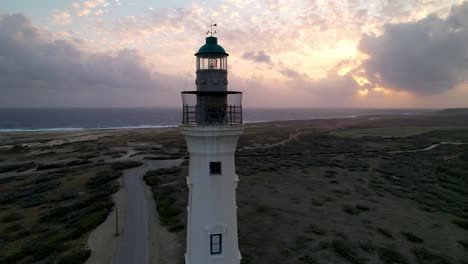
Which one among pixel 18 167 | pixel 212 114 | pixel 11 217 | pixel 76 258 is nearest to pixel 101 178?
pixel 11 217

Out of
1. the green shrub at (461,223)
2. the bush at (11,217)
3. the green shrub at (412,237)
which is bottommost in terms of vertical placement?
the green shrub at (412,237)

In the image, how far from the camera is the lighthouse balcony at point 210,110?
27.2 ft

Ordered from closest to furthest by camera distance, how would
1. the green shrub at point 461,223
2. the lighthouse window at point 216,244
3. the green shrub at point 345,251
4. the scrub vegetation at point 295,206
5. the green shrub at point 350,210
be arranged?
1. the lighthouse window at point 216,244
2. the green shrub at point 345,251
3. the scrub vegetation at point 295,206
4. the green shrub at point 461,223
5. the green shrub at point 350,210

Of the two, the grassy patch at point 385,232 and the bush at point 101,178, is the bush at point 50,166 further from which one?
the grassy patch at point 385,232

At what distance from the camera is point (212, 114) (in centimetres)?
843

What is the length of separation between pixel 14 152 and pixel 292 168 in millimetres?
52915

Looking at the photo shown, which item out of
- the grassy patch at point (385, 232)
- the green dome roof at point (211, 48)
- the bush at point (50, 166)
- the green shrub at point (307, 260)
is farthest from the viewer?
the bush at point (50, 166)

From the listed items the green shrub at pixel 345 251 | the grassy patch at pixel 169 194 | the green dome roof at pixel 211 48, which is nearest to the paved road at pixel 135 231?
the grassy patch at pixel 169 194

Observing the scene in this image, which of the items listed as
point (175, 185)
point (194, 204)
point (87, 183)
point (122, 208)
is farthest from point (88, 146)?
point (194, 204)

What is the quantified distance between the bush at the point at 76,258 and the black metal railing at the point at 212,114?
42.3 ft

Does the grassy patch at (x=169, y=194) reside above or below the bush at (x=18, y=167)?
below

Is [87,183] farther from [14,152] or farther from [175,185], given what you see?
[14,152]

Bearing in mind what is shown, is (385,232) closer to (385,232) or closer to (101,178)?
(385,232)

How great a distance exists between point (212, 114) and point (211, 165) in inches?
59.3
